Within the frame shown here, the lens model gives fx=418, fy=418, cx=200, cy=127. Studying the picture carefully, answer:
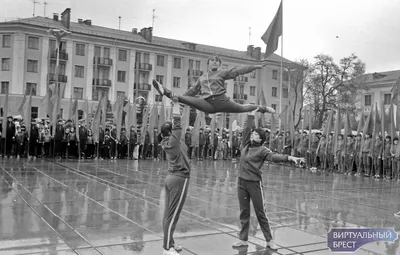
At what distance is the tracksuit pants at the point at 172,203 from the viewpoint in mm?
5737

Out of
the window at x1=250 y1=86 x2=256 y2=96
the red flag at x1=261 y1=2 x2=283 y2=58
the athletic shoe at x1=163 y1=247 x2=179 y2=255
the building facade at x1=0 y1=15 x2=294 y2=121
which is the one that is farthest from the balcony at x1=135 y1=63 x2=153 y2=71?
the athletic shoe at x1=163 y1=247 x2=179 y2=255

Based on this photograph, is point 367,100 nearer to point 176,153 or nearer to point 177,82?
point 177,82

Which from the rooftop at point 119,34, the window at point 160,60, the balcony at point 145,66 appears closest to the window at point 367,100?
the rooftop at point 119,34

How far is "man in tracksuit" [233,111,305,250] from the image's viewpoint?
6383 mm

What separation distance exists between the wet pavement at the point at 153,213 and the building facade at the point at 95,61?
33575 mm

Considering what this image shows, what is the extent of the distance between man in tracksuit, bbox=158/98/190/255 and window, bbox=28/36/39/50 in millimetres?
48515

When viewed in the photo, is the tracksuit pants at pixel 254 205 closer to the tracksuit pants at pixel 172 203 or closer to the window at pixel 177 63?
the tracksuit pants at pixel 172 203

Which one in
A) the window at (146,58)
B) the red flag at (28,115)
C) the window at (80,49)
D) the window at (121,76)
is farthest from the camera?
the window at (146,58)

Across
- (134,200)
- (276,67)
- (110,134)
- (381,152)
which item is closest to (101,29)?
(276,67)

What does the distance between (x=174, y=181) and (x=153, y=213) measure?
301 centimetres

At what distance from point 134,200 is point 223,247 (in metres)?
4.16

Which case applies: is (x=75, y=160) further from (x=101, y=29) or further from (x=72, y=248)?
(x=101, y=29)

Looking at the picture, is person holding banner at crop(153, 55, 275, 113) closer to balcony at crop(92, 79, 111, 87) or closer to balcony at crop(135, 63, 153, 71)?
balcony at crop(92, 79, 111, 87)

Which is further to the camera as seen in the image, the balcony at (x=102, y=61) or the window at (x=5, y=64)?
the balcony at (x=102, y=61)
